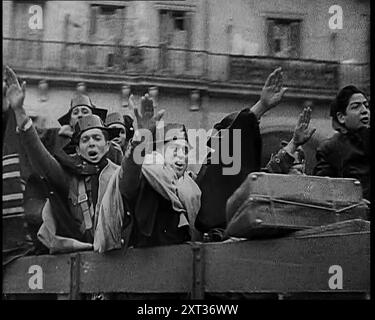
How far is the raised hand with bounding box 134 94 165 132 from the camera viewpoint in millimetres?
3787

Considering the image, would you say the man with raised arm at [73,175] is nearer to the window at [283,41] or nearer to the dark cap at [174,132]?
the dark cap at [174,132]

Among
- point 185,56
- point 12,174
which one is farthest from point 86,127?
point 185,56

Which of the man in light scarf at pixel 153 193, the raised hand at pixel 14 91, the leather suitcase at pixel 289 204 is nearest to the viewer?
the leather suitcase at pixel 289 204

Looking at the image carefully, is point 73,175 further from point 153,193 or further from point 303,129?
point 303,129

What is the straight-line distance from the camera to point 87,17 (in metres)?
3.95

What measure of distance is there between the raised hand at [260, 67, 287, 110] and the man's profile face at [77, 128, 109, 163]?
1.77 ft

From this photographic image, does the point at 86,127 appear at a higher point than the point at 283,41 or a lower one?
lower

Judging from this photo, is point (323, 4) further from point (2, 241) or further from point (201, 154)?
point (2, 241)

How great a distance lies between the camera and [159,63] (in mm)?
3895

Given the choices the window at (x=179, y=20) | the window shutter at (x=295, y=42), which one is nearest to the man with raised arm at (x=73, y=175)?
the window at (x=179, y=20)

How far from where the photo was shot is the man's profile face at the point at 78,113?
3.88 metres

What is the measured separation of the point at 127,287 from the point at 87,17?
2.97 feet

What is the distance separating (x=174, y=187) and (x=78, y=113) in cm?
40

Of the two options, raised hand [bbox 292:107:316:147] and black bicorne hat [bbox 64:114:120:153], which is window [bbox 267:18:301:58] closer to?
raised hand [bbox 292:107:316:147]
